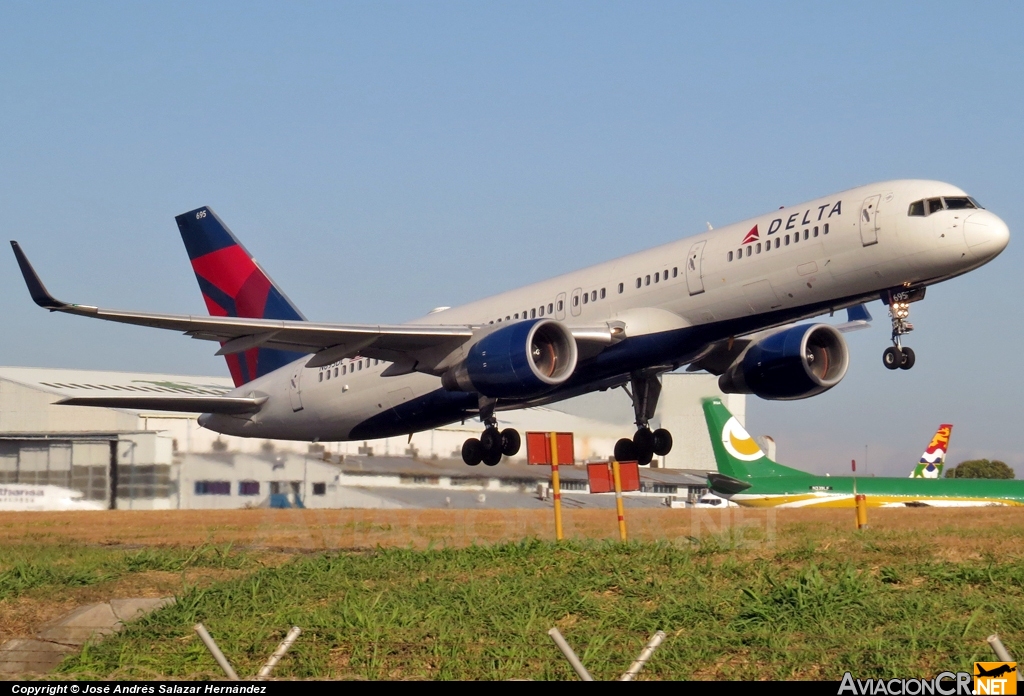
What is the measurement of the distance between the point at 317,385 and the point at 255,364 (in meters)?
4.56

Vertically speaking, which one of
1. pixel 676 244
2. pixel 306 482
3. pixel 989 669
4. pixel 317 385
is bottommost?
pixel 989 669

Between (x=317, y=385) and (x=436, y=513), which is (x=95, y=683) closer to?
(x=317, y=385)

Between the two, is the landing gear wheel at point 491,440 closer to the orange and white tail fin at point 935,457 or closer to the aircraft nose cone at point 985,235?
the aircraft nose cone at point 985,235

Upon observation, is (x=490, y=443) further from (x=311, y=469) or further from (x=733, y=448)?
(x=733, y=448)

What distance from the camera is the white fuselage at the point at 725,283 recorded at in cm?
2334

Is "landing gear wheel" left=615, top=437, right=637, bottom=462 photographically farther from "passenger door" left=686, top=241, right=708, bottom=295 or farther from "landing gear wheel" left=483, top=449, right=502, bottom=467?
"passenger door" left=686, top=241, right=708, bottom=295

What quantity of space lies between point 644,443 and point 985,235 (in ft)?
38.0

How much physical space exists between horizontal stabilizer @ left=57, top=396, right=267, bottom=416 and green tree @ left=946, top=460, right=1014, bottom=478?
101537 mm

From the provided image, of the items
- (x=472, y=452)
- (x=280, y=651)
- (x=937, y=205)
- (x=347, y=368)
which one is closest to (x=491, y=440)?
(x=472, y=452)

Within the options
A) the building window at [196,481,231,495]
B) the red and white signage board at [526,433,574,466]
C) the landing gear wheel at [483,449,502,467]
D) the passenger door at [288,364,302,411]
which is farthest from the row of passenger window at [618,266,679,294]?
the building window at [196,481,231,495]

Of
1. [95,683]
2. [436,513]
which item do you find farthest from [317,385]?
[95,683]

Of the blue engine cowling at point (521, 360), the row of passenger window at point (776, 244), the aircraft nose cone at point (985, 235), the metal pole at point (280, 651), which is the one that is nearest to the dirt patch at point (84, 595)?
the metal pole at point (280, 651)

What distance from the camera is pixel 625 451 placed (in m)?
32.8

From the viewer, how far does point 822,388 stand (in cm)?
2934
